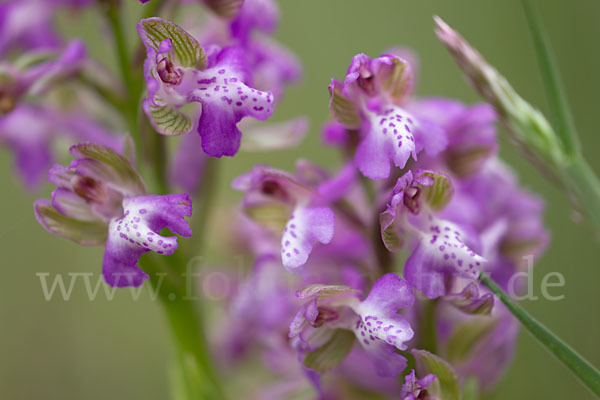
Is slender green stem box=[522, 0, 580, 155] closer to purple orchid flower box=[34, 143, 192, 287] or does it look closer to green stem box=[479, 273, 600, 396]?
green stem box=[479, 273, 600, 396]

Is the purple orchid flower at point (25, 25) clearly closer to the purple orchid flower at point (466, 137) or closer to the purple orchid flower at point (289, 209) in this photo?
the purple orchid flower at point (289, 209)

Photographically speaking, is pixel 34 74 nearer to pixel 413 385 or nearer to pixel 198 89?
pixel 198 89

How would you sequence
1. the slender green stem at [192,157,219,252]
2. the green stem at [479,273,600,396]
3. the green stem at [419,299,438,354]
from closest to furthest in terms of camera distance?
the green stem at [479,273,600,396]
the green stem at [419,299,438,354]
the slender green stem at [192,157,219,252]

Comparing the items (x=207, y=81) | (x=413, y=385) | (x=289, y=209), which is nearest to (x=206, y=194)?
(x=289, y=209)

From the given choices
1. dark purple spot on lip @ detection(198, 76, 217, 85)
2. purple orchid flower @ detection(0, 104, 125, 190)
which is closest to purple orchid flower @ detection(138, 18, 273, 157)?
dark purple spot on lip @ detection(198, 76, 217, 85)

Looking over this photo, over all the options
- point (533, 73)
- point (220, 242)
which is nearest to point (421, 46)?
point (533, 73)

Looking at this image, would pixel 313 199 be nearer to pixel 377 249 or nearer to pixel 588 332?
pixel 377 249
